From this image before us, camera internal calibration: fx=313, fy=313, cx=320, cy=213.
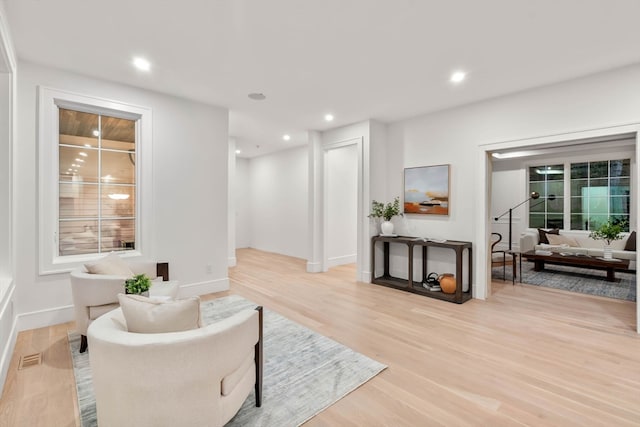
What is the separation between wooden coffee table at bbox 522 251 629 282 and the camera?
5.04 metres

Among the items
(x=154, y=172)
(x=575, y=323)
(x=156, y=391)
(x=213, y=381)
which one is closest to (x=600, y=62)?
(x=575, y=323)

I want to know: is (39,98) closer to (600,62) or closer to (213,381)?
(213,381)

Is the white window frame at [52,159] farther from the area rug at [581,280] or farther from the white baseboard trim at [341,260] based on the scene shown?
the area rug at [581,280]

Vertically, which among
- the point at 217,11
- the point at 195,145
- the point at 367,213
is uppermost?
the point at 217,11

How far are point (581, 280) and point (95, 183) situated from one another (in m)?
7.38

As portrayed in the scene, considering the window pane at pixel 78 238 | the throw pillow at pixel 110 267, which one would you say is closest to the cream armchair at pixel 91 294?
the throw pillow at pixel 110 267

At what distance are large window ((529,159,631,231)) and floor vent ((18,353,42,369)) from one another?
9.32 m

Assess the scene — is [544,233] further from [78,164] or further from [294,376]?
[78,164]

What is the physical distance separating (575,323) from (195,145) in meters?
5.07

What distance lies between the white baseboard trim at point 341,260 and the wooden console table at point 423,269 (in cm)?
138

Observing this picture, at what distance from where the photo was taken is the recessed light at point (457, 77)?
11.3ft

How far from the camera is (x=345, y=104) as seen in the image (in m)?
4.48

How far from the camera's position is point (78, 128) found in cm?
363

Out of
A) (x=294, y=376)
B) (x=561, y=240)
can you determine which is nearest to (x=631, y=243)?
(x=561, y=240)
